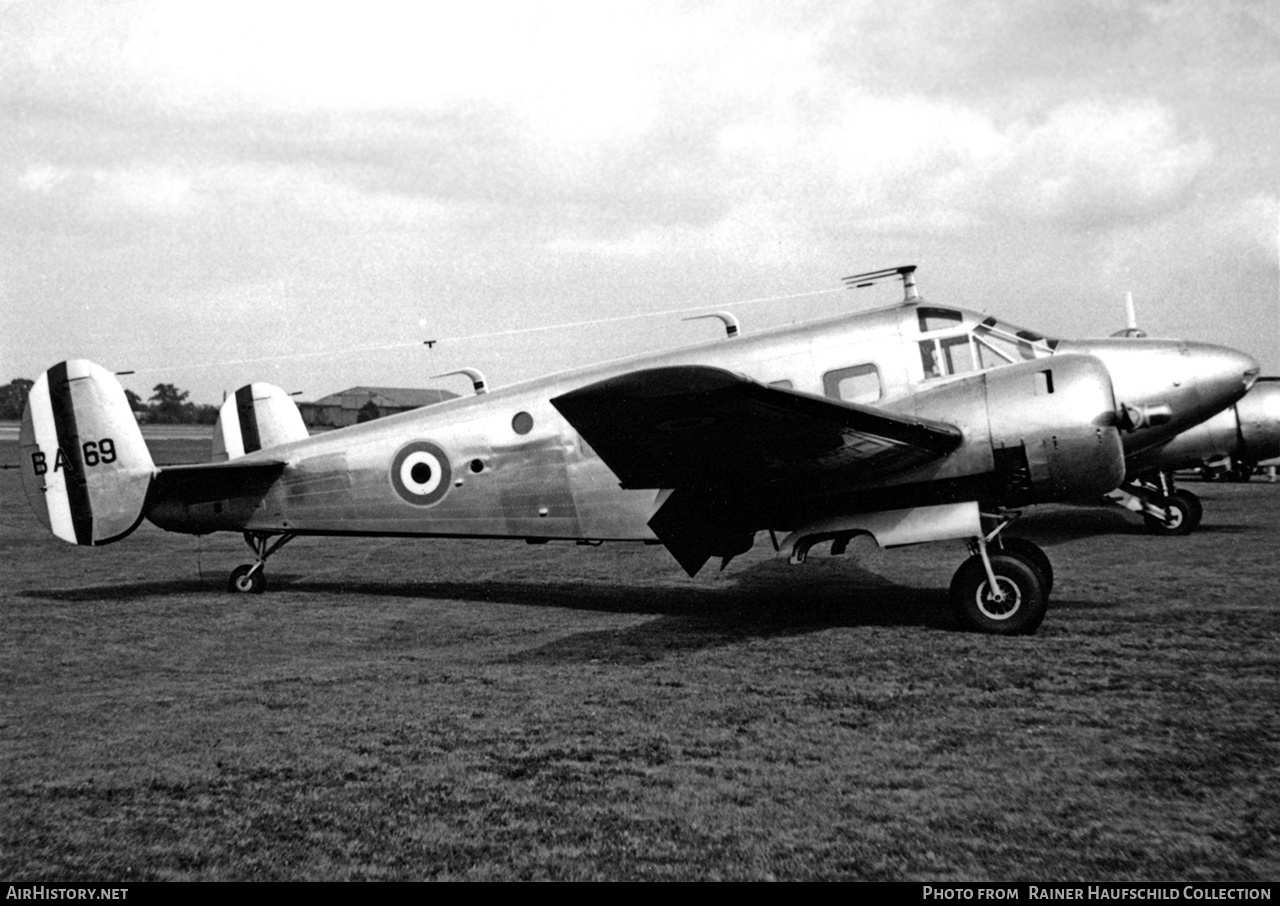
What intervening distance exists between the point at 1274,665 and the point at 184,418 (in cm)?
9255

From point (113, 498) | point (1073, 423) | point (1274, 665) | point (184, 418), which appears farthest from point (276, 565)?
point (184, 418)

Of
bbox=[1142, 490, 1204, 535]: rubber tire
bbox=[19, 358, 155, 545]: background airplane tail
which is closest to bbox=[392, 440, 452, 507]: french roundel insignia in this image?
bbox=[19, 358, 155, 545]: background airplane tail

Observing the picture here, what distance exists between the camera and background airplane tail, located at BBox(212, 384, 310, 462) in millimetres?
13328

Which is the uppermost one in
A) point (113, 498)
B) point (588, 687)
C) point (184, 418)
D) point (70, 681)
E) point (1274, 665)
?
point (184, 418)

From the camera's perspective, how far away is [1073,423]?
22.9 ft

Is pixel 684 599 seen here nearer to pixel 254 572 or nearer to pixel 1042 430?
pixel 1042 430

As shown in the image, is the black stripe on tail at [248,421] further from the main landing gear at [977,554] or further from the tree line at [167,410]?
the tree line at [167,410]

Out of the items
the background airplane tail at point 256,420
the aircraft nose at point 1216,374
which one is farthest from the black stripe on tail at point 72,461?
the aircraft nose at point 1216,374

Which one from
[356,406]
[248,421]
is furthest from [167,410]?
[248,421]

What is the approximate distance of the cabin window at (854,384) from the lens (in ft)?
26.1

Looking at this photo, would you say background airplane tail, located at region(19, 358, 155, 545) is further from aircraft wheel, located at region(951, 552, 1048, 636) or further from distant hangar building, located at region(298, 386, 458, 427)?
distant hangar building, located at region(298, 386, 458, 427)

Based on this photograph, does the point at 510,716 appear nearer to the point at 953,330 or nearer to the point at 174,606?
the point at 953,330

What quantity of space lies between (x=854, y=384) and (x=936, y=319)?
0.82m
